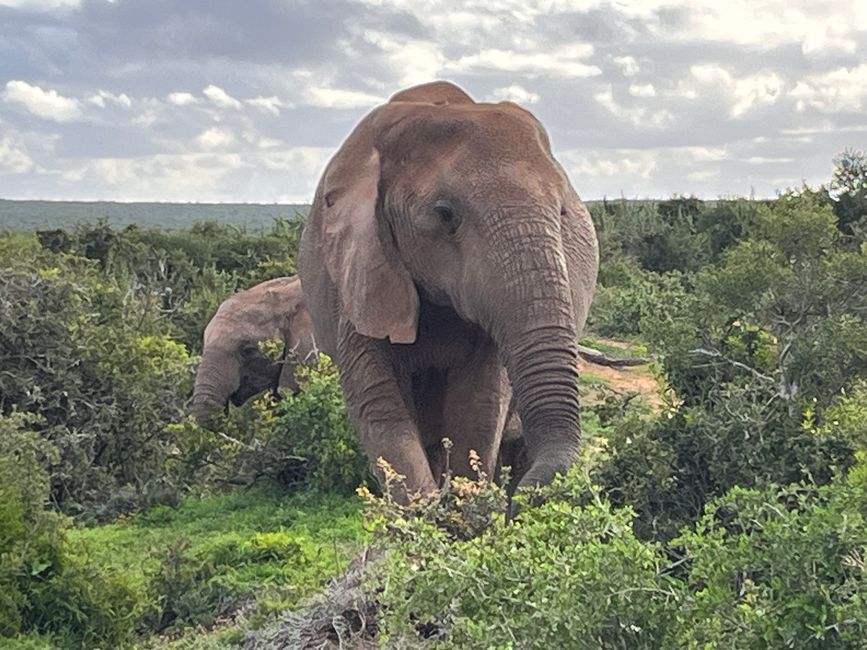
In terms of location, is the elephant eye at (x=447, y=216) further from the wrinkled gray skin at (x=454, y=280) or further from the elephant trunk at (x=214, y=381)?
the elephant trunk at (x=214, y=381)

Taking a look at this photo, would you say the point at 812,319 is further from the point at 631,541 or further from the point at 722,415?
the point at 631,541

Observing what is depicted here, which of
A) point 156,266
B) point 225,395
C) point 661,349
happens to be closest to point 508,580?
point 661,349

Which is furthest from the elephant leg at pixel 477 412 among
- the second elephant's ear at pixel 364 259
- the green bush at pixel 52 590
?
the green bush at pixel 52 590

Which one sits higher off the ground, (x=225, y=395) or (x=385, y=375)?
(x=385, y=375)

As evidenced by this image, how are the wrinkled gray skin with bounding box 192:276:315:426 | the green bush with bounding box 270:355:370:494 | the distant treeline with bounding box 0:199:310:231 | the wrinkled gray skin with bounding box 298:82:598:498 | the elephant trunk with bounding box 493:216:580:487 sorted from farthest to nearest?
the distant treeline with bounding box 0:199:310:231 < the wrinkled gray skin with bounding box 192:276:315:426 < the green bush with bounding box 270:355:370:494 < the wrinkled gray skin with bounding box 298:82:598:498 < the elephant trunk with bounding box 493:216:580:487

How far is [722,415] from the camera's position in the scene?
4.59m

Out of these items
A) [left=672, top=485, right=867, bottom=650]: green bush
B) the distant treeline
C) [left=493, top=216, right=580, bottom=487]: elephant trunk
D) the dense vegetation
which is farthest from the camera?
the distant treeline

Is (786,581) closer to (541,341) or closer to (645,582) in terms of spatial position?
(645,582)

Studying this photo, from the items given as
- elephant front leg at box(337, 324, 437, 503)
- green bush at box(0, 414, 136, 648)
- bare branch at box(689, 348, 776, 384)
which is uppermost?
bare branch at box(689, 348, 776, 384)

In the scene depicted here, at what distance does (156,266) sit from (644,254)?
12.6 m

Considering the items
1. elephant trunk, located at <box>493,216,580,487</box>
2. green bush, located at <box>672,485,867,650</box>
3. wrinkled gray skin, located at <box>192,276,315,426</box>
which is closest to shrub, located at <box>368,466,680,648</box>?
green bush, located at <box>672,485,867,650</box>

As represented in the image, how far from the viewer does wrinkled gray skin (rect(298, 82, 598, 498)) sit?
202 inches

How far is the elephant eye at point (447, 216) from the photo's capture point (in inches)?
215

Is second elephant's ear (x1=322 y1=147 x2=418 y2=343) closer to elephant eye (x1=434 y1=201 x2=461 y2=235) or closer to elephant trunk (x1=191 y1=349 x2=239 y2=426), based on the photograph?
elephant eye (x1=434 y1=201 x2=461 y2=235)
